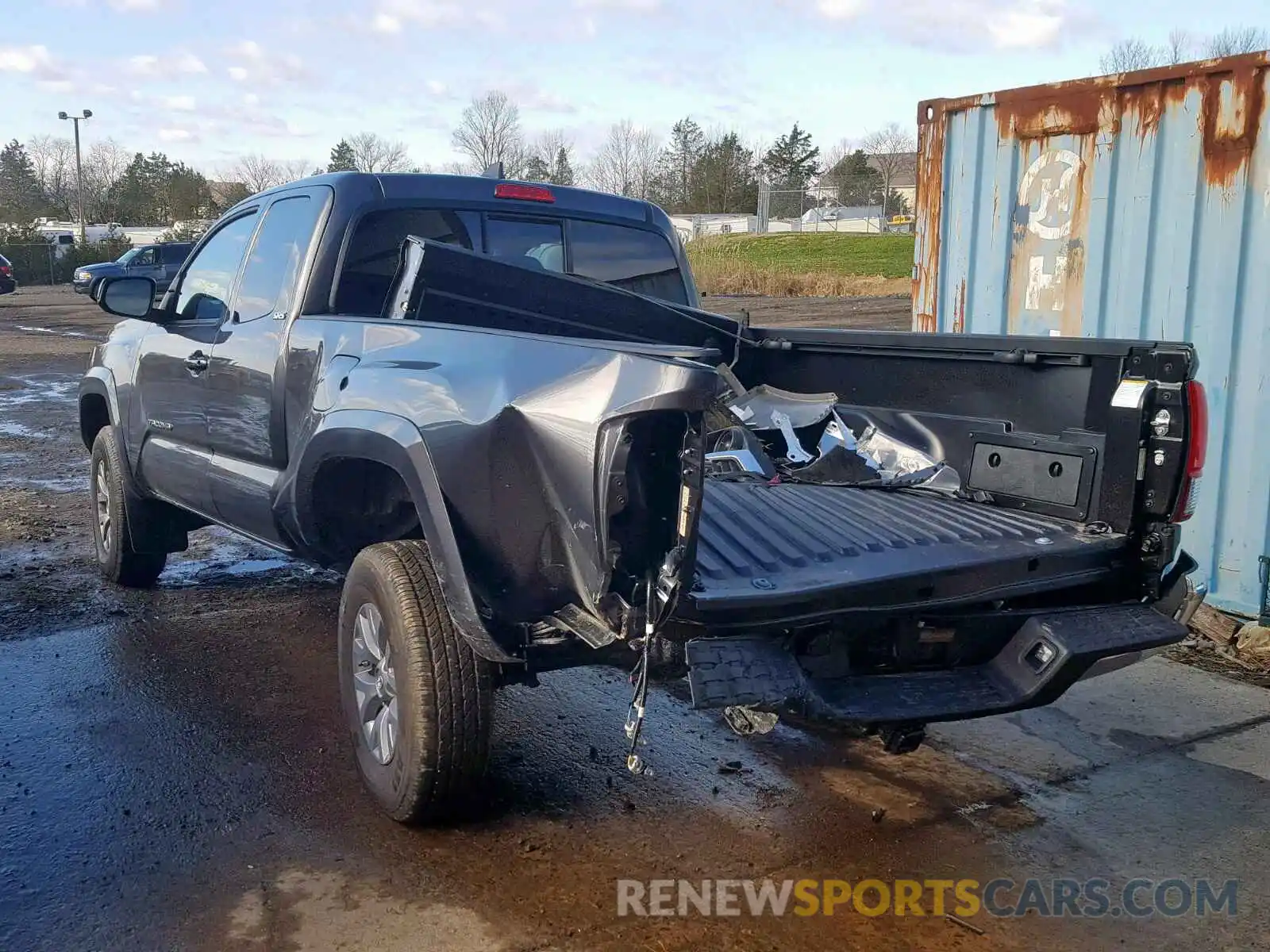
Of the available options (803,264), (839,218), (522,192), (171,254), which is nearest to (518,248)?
(522,192)

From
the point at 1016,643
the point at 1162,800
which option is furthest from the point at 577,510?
A: the point at 1162,800

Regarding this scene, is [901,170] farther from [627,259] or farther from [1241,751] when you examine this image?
[1241,751]

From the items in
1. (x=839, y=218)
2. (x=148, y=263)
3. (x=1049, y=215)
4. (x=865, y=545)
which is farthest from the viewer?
(x=839, y=218)

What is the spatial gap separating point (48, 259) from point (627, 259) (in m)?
45.0

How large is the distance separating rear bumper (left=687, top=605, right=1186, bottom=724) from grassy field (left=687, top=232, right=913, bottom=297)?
2467 cm

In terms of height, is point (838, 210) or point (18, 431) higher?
point (838, 210)

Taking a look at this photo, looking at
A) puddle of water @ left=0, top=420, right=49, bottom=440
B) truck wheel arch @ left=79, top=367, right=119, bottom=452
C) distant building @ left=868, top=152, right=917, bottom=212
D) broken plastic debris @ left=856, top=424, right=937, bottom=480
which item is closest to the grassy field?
puddle of water @ left=0, top=420, right=49, bottom=440

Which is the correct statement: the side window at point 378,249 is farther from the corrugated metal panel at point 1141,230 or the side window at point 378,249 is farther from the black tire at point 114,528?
the corrugated metal panel at point 1141,230

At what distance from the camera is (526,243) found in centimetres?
478

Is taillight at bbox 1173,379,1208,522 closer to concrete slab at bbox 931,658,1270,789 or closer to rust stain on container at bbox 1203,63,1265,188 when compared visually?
concrete slab at bbox 931,658,1270,789

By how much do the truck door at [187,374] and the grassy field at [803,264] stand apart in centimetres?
2273

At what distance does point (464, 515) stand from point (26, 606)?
3776 millimetres

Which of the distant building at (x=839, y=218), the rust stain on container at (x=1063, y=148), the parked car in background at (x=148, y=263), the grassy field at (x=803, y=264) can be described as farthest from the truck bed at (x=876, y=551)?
the distant building at (x=839, y=218)

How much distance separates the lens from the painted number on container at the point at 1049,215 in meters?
6.39
